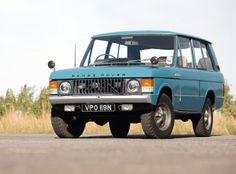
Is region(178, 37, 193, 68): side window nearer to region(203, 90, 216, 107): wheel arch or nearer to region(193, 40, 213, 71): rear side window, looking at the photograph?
region(193, 40, 213, 71): rear side window

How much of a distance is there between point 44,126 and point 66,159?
495 inches

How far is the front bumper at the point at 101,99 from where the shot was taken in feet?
43.8

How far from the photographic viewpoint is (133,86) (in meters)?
13.5

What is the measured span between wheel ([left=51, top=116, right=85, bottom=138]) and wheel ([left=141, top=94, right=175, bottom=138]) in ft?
5.51

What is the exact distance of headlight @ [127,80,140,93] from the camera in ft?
44.1

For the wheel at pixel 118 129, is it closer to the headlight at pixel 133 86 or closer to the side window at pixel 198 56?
the side window at pixel 198 56

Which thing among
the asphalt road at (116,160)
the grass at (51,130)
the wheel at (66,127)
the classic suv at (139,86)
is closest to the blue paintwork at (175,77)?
the classic suv at (139,86)

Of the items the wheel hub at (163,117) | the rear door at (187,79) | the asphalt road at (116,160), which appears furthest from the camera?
the rear door at (187,79)

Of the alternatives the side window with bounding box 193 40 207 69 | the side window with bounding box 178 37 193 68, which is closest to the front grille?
the side window with bounding box 178 37 193 68

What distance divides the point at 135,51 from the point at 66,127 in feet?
6.72

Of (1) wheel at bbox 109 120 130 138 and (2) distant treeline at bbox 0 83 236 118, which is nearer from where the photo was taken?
(1) wheel at bbox 109 120 130 138

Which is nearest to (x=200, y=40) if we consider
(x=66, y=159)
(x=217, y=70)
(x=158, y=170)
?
(x=217, y=70)

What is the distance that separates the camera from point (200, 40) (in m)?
16.8

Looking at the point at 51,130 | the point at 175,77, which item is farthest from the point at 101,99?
the point at 51,130
